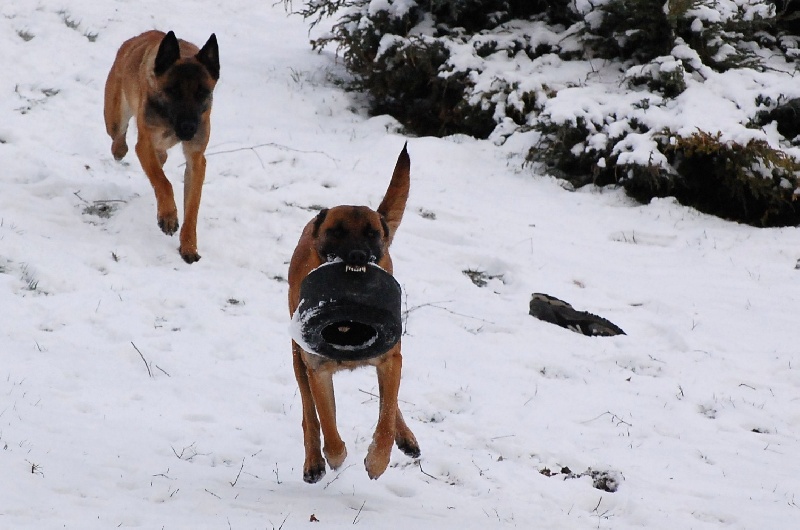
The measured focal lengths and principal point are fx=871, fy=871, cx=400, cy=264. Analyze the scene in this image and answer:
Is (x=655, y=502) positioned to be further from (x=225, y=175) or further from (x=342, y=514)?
(x=225, y=175)

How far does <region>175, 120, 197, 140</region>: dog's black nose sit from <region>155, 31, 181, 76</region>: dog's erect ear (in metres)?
0.44

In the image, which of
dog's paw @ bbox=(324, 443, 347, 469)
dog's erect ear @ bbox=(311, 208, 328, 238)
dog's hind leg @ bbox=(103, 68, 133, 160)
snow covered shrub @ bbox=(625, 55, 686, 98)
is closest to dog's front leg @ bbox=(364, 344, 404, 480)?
dog's paw @ bbox=(324, 443, 347, 469)

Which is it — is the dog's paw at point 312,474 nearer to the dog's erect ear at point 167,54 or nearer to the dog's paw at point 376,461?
the dog's paw at point 376,461

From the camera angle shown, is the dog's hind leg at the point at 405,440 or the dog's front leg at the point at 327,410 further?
the dog's hind leg at the point at 405,440

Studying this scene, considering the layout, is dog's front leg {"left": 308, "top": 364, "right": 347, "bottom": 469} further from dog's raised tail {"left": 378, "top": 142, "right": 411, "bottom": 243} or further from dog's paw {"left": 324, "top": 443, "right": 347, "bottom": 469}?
dog's raised tail {"left": 378, "top": 142, "right": 411, "bottom": 243}

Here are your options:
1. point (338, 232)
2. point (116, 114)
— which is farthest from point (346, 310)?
point (116, 114)

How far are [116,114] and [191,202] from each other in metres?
1.63

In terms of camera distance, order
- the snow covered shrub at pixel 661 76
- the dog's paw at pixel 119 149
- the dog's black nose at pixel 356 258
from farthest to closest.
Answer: the snow covered shrub at pixel 661 76 < the dog's paw at pixel 119 149 < the dog's black nose at pixel 356 258

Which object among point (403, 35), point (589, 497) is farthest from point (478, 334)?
point (403, 35)

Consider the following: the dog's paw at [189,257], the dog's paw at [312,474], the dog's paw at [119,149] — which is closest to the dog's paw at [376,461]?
the dog's paw at [312,474]

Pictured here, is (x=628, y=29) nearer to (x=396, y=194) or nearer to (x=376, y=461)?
(x=396, y=194)

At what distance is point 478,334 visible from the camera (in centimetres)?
664

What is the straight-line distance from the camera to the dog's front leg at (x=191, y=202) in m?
7.00

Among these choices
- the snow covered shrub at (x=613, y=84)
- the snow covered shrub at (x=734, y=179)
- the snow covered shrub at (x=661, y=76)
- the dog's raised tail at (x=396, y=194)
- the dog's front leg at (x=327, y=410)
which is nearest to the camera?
the dog's front leg at (x=327, y=410)
